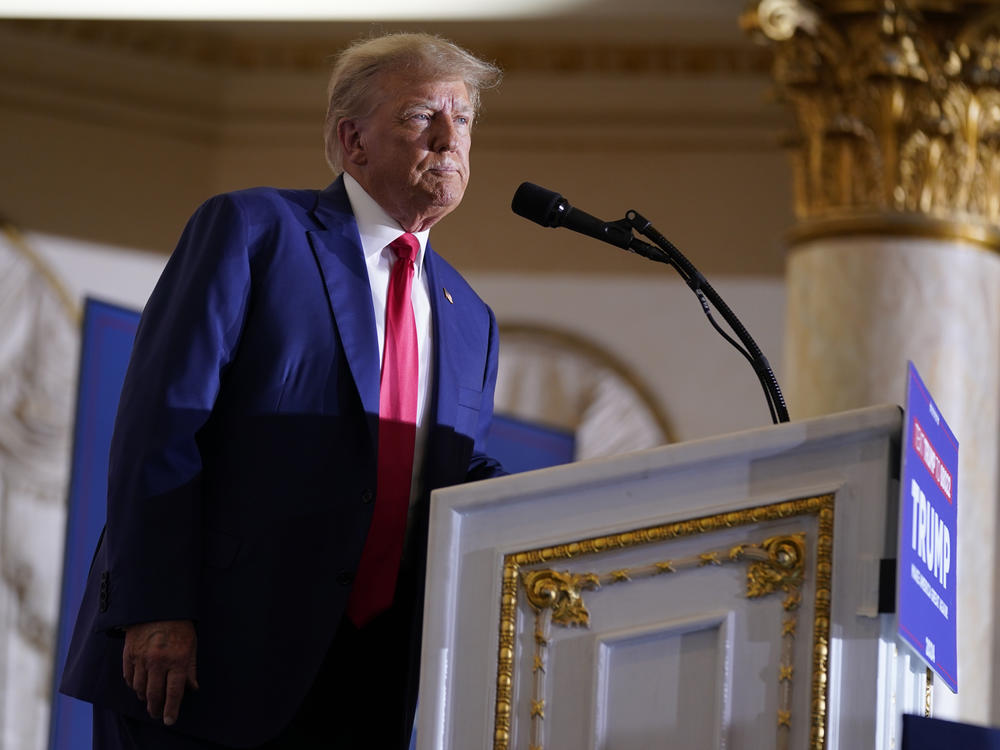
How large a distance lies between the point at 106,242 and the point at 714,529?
5.79 m

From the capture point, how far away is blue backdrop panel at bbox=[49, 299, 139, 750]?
4.02 metres

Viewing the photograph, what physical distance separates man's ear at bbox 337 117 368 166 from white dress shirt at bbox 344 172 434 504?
0.10 ft

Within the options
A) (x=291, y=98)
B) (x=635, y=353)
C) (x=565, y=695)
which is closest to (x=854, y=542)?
(x=565, y=695)

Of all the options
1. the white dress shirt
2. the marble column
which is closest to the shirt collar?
the white dress shirt

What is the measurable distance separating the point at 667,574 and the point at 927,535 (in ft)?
0.96

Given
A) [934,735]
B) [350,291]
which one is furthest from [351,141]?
[934,735]

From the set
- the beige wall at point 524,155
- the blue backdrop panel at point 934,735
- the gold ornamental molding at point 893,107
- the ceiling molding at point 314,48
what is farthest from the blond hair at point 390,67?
the ceiling molding at point 314,48

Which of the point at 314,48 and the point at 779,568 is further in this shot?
the point at 314,48

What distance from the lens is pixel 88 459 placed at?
4109 millimetres

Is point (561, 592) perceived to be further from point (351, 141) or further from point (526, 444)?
point (526, 444)

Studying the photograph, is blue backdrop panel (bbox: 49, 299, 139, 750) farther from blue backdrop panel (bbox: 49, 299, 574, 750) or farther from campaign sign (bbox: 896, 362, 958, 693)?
campaign sign (bbox: 896, 362, 958, 693)

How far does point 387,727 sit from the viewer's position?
2088 mm

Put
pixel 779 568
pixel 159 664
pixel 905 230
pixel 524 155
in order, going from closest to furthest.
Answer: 1. pixel 779 568
2. pixel 159 664
3. pixel 905 230
4. pixel 524 155

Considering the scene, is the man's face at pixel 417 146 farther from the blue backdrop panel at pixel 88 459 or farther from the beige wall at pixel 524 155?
the beige wall at pixel 524 155
